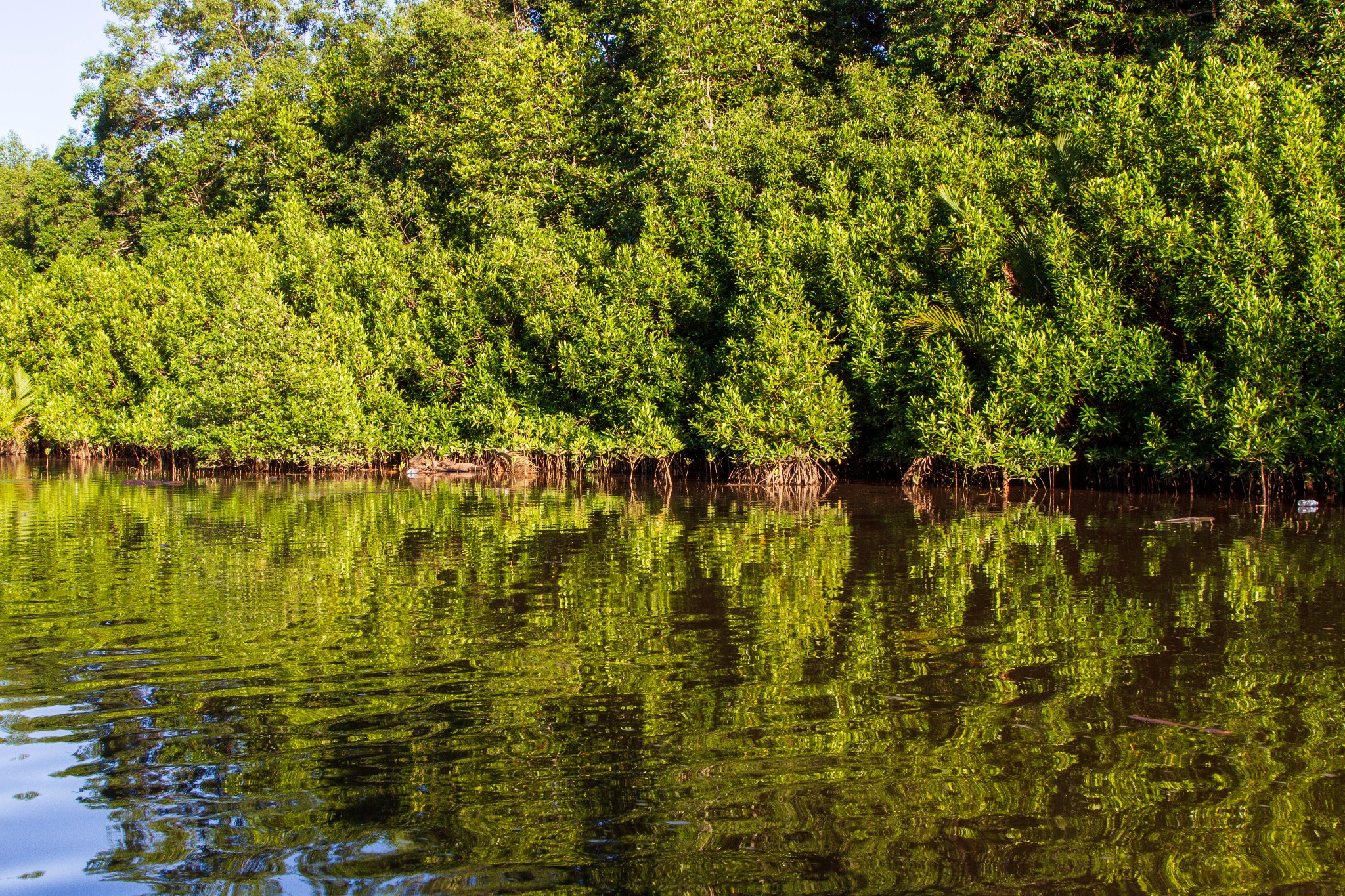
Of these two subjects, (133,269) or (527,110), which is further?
(133,269)

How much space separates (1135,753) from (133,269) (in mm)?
39303

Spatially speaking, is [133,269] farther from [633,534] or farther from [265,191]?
[633,534]

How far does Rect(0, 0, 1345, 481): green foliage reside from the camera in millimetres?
18656

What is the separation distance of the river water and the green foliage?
8.14 meters

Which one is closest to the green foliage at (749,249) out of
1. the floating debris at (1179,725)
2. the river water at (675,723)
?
the river water at (675,723)

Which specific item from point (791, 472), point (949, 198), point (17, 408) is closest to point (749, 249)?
point (949, 198)

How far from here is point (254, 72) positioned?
1932 inches

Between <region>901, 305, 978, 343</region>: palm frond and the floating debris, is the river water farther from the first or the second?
<region>901, 305, 978, 343</region>: palm frond

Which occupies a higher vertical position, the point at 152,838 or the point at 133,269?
the point at 133,269

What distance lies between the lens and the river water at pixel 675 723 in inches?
161

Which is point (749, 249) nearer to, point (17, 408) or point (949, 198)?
point (949, 198)

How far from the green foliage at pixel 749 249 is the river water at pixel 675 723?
8.14 meters

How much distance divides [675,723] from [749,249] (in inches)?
810

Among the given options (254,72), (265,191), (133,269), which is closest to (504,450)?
(133,269)
